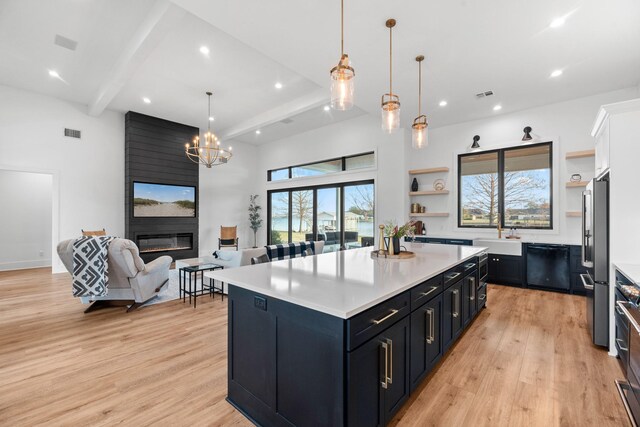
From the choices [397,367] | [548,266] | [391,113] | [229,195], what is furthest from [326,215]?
[397,367]

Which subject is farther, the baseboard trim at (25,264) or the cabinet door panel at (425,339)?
the baseboard trim at (25,264)

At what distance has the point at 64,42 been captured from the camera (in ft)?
13.5

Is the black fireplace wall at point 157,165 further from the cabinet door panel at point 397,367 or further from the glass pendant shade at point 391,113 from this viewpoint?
the cabinet door panel at point 397,367

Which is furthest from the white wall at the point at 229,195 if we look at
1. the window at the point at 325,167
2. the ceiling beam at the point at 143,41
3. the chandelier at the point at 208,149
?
the ceiling beam at the point at 143,41

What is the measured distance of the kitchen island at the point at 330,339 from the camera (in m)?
1.33

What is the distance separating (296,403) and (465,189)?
18.4 ft

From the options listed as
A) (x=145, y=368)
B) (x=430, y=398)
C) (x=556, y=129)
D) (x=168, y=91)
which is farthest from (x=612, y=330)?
(x=168, y=91)

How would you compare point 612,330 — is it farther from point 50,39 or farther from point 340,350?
point 50,39

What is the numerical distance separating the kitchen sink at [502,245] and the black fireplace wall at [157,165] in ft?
22.8

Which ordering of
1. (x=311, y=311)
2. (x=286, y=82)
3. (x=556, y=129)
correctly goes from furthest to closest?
(x=286, y=82) → (x=556, y=129) → (x=311, y=311)

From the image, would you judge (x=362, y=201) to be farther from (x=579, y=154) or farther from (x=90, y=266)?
(x=90, y=266)

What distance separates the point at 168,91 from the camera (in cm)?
561

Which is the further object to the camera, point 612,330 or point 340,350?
point 612,330

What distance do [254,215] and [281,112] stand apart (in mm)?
3982
